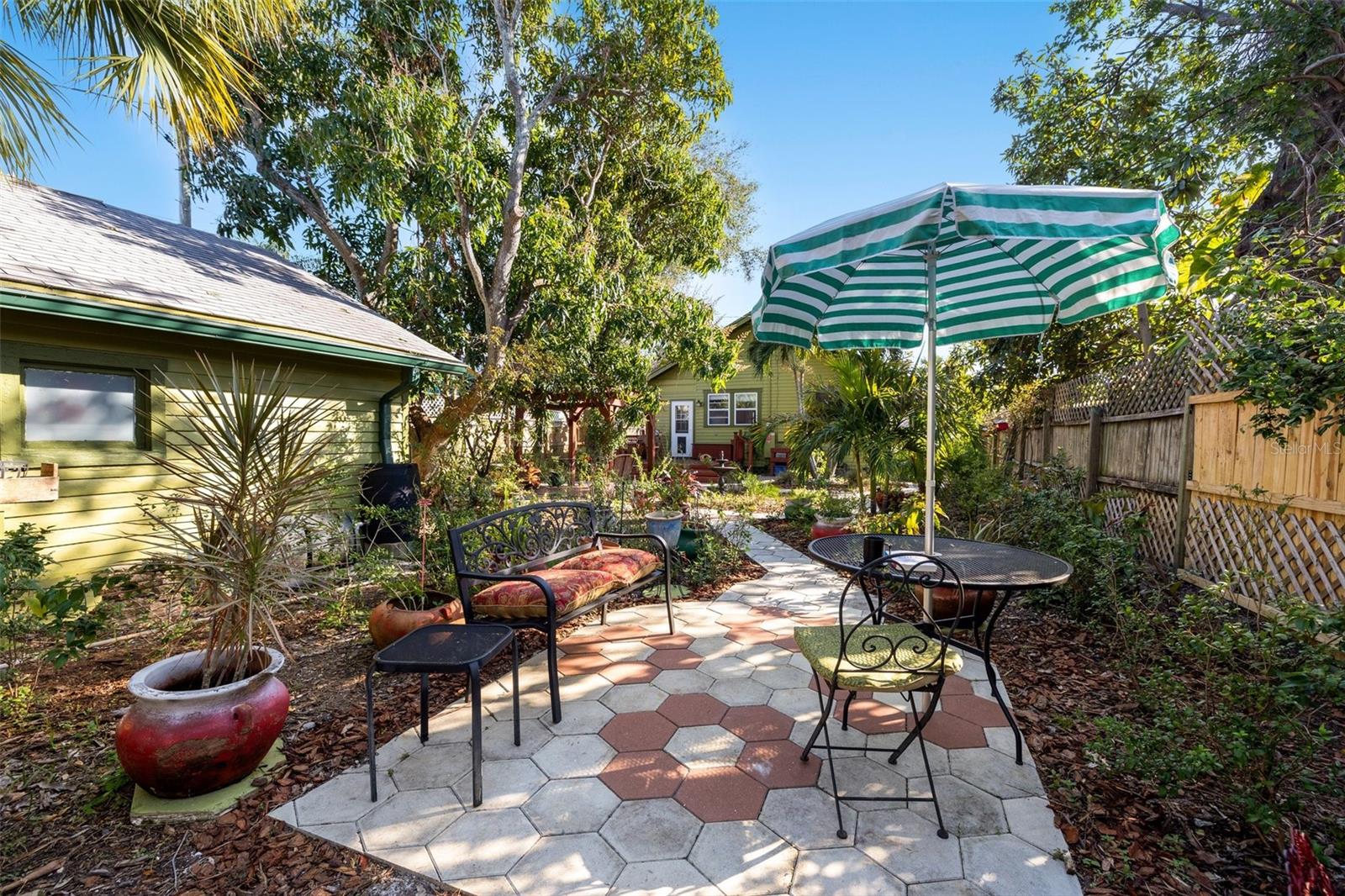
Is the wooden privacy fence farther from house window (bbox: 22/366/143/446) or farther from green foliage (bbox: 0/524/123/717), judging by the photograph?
house window (bbox: 22/366/143/446)

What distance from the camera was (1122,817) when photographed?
2.01 metres

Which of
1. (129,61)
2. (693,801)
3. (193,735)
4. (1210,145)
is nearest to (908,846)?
(693,801)

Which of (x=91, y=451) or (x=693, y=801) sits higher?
(x=91, y=451)

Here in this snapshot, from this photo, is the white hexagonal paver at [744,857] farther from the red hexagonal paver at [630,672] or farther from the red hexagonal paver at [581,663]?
the red hexagonal paver at [581,663]

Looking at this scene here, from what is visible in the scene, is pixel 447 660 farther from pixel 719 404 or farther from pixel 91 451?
pixel 719 404

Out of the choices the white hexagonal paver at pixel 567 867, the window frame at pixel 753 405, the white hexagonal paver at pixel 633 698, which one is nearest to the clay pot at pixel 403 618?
the white hexagonal paver at pixel 633 698

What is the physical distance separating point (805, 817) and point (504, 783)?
118cm

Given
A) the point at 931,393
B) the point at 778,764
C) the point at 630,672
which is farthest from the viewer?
the point at 630,672

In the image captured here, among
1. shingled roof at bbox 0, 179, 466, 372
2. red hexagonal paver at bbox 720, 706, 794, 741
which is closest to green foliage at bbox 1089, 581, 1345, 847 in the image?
red hexagonal paver at bbox 720, 706, 794, 741

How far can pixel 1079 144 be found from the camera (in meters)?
7.52

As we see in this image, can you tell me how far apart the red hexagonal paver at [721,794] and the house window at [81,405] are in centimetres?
499

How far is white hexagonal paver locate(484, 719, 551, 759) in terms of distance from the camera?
2.44 metres

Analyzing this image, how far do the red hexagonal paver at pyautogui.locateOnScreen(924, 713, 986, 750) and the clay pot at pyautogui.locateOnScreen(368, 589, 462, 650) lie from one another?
2.55m

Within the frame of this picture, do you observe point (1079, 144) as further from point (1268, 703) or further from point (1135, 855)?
point (1135, 855)
